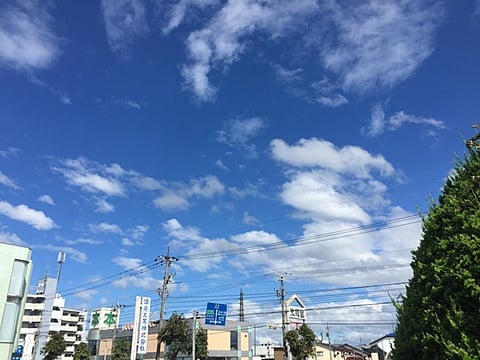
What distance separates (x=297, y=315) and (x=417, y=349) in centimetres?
4630

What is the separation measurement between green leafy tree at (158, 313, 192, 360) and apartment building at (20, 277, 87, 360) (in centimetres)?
4714

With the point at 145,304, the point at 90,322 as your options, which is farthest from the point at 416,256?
the point at 90,322

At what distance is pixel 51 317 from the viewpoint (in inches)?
3054

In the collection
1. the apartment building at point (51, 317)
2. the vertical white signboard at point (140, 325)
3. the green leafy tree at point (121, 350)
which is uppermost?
the apartment building at point (51, 317)

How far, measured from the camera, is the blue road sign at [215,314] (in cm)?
3111

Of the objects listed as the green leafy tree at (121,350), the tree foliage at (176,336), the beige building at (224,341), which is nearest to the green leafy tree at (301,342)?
the tree foliage at (176,336)

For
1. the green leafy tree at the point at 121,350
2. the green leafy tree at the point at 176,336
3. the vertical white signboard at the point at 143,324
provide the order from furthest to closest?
the green leafy tree at the point at 121,350
the green leafy tree at the point at 176,336
the vertical white signboard at the point at 143,324

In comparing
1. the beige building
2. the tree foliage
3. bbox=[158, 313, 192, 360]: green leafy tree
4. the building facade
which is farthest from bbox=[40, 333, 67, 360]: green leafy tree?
the building facade

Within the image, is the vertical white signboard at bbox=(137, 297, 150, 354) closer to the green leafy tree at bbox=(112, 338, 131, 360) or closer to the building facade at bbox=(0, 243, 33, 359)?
the green leafy tree at bbox=(112, 338, 131, 360)

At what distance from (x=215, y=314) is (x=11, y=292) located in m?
26.4

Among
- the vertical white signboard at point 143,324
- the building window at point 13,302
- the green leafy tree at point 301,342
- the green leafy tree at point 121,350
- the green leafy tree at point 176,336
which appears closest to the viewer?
the building window at point 13,302

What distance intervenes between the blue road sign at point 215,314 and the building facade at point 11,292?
25572mm

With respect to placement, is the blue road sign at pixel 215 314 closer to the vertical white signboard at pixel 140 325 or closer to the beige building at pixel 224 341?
the vertical white signboard at pixel 140 325

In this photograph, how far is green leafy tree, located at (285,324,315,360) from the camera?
35188 millimetres
